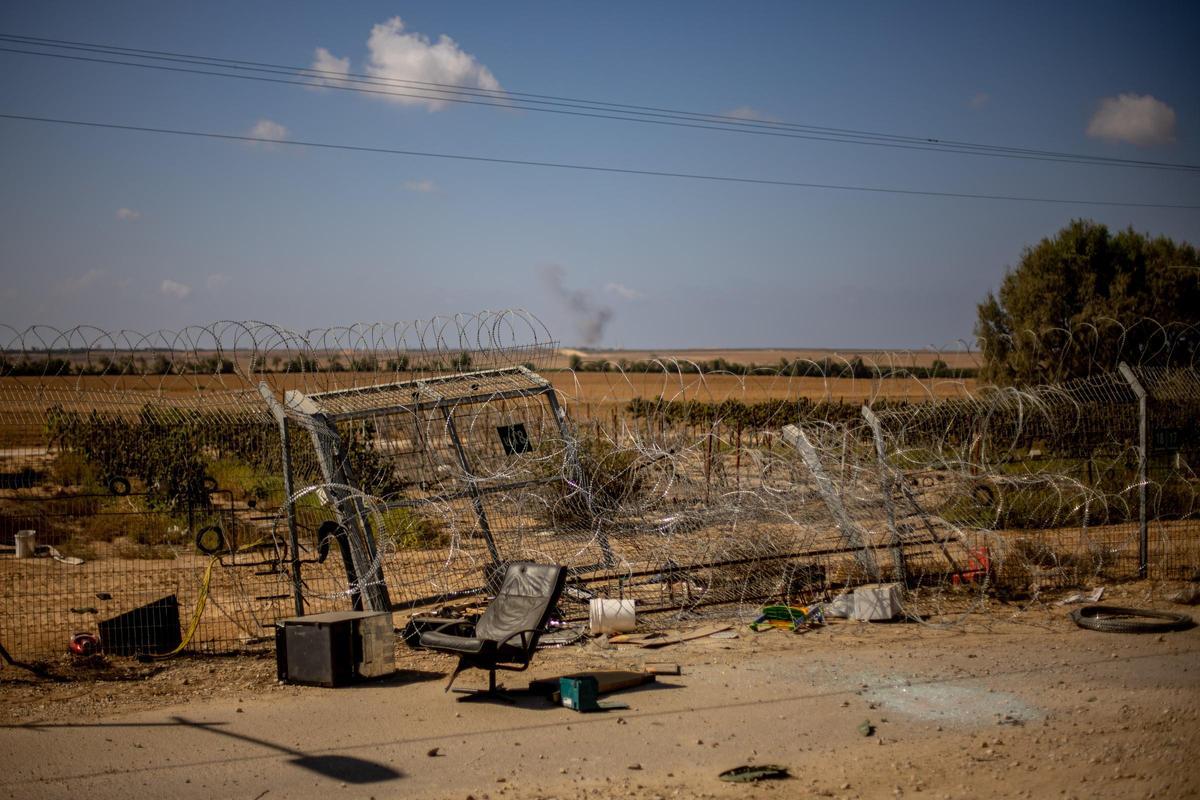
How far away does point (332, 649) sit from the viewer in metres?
8.01

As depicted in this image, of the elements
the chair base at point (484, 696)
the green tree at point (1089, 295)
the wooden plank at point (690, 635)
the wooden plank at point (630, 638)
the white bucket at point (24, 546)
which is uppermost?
the green tree at point (1089, 295)

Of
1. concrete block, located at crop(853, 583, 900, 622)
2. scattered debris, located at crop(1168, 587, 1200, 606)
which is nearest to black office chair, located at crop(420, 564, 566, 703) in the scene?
concrete block, located at crop(853, 583, 900, 622)

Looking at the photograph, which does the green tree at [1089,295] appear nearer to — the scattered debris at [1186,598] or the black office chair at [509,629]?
the scattered debris at [1186,598]

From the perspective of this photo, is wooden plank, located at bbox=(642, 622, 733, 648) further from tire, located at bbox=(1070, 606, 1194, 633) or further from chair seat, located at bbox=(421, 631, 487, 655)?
tire, located at bbox=(1070, 606, 1194, 633)

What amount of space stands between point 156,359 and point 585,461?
5.60 m

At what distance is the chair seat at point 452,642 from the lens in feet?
24.8

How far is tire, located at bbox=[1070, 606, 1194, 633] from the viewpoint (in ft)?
30.0

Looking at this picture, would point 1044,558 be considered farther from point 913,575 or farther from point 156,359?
point 156,359

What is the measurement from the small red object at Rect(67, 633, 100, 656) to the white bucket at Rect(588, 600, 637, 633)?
4363 mm

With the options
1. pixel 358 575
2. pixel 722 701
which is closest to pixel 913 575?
pixel 722 701

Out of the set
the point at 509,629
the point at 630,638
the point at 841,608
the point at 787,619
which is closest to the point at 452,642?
the point at 509,629

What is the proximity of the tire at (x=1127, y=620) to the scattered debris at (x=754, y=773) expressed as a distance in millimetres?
4517

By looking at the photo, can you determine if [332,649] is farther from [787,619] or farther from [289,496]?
[787,619]

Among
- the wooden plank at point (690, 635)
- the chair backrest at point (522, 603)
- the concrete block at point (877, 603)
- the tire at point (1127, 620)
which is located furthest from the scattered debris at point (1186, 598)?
the chair backrest at point (522, 603)
